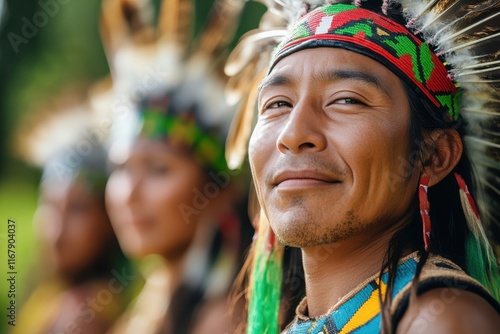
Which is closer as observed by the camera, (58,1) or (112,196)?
(112,196)

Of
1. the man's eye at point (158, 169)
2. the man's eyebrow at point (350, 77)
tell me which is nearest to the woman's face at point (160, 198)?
the man's eye at point (158, 169)

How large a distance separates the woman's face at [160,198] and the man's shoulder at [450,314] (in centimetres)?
216

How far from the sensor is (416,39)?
7.26 feet

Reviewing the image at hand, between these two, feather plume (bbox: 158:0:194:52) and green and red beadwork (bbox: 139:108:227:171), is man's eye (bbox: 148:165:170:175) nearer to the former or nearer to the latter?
green and red beadwork (bbox: 139:108:227:171)

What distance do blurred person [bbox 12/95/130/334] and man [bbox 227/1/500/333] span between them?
2.62 m

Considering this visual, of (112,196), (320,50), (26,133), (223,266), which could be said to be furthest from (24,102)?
(320,50)

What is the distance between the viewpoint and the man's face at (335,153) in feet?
6.44

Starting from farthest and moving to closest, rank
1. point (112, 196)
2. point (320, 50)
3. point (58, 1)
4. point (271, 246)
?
point (58, 1) → point (112, 196) → point (271, 246) → point (320, 50)

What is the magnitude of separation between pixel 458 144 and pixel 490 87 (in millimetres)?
256

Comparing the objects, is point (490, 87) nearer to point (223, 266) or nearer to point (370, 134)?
point (370, 134)

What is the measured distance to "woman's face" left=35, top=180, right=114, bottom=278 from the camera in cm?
461

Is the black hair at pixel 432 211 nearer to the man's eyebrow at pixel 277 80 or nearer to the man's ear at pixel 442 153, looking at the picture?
the man's ear at pixel 442 153

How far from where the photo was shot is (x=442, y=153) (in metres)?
2.19

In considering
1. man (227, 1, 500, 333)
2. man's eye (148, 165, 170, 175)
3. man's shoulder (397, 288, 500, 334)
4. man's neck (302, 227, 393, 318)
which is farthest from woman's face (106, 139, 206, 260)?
man's shoulder (397, 288, 500, 334)
